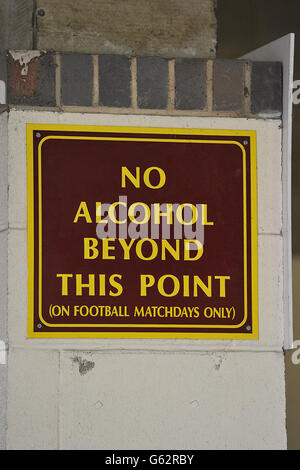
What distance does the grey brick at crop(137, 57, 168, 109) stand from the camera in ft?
9.16

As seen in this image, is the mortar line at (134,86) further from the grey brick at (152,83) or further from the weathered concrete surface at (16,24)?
the weathered concrete surface at (16,24)

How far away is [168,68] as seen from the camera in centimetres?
281

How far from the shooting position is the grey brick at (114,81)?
109 inches

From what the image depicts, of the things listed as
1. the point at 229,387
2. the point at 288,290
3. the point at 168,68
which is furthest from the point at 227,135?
the point at 229,387

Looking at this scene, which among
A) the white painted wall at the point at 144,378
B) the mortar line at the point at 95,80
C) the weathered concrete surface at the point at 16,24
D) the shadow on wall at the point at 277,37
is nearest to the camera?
the white painted wall at the point at 144,378

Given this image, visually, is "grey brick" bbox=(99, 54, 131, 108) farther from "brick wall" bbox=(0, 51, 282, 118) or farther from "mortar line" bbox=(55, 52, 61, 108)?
"mortar line" bbox=(55, 52, 61, 108)

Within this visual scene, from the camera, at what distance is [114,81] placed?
9.12 feet

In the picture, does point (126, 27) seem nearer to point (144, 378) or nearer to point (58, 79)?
point (58, 79)

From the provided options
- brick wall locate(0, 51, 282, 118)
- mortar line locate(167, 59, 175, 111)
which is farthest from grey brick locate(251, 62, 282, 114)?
mortar line locate(167, 59, 175, 111)

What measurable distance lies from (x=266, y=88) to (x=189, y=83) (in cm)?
24

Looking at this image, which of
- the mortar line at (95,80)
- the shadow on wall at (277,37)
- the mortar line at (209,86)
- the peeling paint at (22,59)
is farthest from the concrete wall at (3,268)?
the shadow on wall at (277,37)

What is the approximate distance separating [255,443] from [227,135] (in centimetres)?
92

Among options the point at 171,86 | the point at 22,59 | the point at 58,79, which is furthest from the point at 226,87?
the point at 22,59

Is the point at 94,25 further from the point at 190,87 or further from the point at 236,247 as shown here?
the point at 236,247
